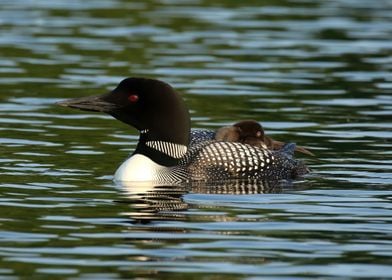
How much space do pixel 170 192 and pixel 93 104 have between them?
1.02 m

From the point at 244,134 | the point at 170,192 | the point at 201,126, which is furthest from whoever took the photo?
the point at 201,126

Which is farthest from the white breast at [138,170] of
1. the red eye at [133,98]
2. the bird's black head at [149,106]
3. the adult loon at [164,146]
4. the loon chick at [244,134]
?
the loon chick at [244,134]

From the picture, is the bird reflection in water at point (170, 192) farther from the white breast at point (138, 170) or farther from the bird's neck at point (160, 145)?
the bird's neck at point (160, 145)

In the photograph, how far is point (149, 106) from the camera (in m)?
11.1

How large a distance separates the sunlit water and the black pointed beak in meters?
0.53

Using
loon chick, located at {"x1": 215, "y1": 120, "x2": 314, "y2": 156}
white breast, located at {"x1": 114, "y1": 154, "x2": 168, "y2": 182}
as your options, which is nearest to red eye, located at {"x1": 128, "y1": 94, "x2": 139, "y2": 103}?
white breast, located at {"x1": 114, "y1": 154, "x2": 168, "y2": 182}

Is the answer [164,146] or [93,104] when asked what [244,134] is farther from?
[93,104]

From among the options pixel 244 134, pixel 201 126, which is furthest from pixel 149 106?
pixel 201 126

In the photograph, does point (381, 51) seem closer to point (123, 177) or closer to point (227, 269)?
point (123, 177)

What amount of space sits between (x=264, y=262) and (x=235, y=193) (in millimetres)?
2457

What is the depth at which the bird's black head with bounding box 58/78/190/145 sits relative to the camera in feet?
36.1

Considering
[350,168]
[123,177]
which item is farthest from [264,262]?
[350,168]

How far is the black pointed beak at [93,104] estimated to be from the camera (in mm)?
11117

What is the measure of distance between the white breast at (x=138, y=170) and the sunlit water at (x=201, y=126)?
196 millimetres
